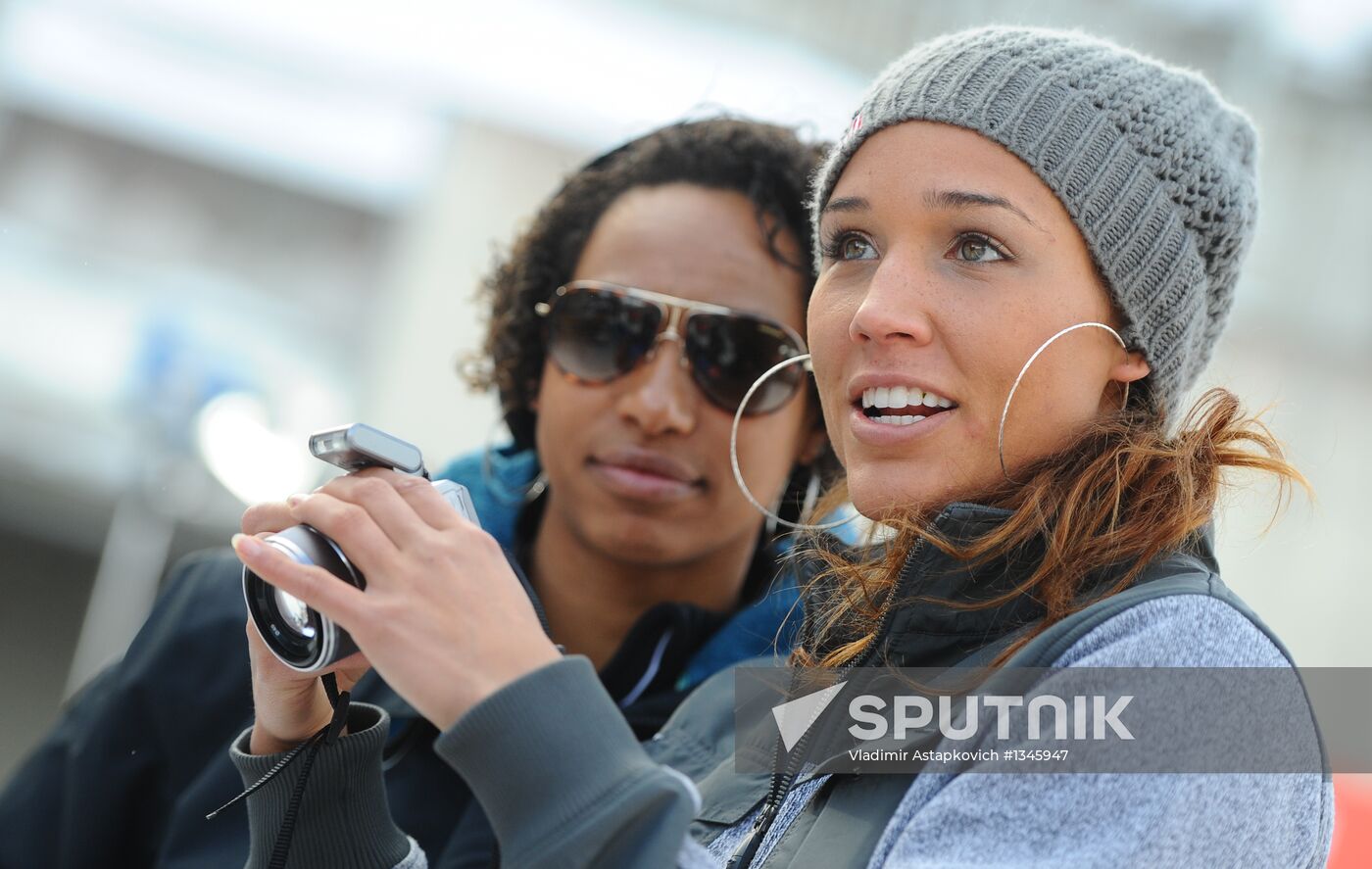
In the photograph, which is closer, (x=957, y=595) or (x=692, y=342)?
(x=957, y=595)

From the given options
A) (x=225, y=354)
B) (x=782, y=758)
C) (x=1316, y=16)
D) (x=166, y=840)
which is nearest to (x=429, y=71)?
(x=225, y=354)

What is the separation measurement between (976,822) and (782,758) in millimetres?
420

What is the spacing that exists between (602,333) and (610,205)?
368 mm

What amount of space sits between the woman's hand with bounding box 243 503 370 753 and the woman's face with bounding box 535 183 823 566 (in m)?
0.79

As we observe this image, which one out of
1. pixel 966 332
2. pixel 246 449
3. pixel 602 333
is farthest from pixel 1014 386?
Result: pixel 246 449

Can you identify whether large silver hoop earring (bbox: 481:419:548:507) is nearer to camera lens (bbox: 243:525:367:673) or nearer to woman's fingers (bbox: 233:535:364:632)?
camera lens (bbox: 243:525:367:673)

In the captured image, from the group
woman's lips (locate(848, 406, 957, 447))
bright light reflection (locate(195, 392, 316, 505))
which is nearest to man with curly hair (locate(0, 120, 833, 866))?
woman's lips (locate(848, 406, 957, 447))

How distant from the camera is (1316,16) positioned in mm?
8703

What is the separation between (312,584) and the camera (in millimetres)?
1305

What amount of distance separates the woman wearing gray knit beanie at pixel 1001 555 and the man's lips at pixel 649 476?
0.59 metres

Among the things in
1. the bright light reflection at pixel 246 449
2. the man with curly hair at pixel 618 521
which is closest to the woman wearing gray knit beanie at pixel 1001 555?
the man with curly hair at pixel 618 521

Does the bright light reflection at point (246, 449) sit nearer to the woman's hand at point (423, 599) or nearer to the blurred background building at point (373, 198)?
the blurred background building at point (373, 198)

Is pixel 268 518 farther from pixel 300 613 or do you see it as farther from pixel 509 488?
pixel 509 488

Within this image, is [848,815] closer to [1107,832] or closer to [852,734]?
[852,734]
